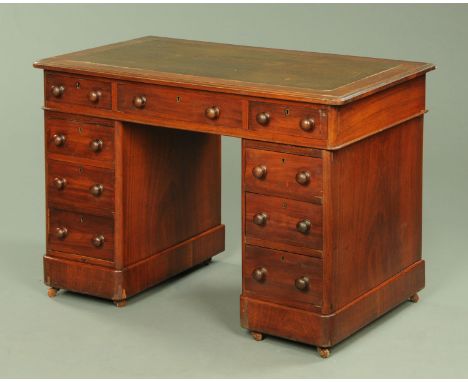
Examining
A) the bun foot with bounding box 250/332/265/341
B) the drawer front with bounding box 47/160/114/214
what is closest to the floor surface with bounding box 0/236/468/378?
the bun foot with bounding box 250/332/265/341

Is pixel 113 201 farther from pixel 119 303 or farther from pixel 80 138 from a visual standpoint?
pixel 119 303

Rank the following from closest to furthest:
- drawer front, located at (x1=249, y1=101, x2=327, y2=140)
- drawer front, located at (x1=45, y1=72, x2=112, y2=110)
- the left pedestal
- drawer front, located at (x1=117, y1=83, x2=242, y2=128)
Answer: drawer front, located at (x1=249, y1=101, x2=327, y2=140) < drawer front, located at (x1=117, y1=83, x2=242, y2=128) < drawer front, located at (x1=45, y1=72, x2=112, y2=110) < the left pedestal

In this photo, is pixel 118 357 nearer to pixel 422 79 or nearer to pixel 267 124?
pixel 267 124

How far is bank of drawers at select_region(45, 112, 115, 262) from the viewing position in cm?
622

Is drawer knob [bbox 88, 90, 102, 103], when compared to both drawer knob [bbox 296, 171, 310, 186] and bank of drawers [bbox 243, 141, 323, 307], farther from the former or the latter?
drawer knob [bbox 296, 171, 310, 186]

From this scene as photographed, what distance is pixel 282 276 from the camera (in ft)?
19.1

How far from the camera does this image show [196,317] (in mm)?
6176

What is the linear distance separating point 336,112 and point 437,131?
2.69 m

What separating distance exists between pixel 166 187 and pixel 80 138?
1.49 feet

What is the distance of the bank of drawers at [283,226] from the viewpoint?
18.6 feet

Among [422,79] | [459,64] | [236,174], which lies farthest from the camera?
[459,64]

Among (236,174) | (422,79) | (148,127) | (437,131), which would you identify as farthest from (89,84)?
(437,131)

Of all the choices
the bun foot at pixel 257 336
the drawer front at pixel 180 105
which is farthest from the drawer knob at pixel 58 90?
the bun foot at pixel 257 336

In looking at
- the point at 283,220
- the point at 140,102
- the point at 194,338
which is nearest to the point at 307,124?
the point at 283,220
